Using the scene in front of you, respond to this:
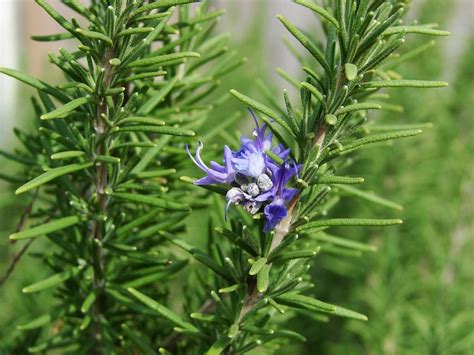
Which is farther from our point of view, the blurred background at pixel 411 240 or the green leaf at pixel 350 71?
the blurred background at pixel 411 240

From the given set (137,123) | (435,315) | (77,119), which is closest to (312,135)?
(137,123)

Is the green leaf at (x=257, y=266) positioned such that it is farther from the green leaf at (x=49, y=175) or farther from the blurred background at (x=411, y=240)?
the blurred background at (x=411, y=240)

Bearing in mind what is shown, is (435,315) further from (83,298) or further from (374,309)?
(83,298)

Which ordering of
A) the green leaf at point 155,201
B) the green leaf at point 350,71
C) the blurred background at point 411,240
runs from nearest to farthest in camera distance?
the green leaf at point 350,71
the green leaf at point 155,201
the blurred background at point 411,240

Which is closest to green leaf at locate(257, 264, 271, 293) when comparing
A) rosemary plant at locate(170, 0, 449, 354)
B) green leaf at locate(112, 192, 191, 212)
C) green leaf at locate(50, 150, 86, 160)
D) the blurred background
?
rosemary plant at locate(170, 0, 449, 354)

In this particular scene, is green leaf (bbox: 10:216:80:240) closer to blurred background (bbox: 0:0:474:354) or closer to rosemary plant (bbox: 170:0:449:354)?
rosemary plant (bbox: 170:0:449:354)

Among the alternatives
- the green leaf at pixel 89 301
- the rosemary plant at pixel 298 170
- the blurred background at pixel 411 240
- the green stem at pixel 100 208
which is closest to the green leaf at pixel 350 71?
the rosemary plant at pixel 298 170

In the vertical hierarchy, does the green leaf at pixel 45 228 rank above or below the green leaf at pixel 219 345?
above

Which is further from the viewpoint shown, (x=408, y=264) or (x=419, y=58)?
(x=419, y=58)
